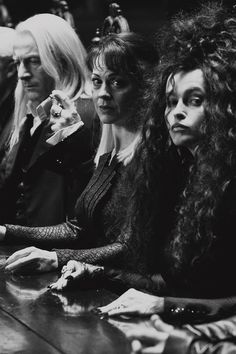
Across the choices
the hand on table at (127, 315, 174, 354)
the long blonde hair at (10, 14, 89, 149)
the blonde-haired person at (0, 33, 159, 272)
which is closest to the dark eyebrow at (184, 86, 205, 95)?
the blonde-haired person at (0, 33, 159, 272)

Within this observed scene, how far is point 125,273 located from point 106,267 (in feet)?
0.24

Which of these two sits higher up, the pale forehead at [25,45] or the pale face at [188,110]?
the pale face at [188,110]

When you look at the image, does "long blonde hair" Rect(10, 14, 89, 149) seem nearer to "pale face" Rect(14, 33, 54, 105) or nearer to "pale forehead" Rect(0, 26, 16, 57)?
"pale face" Rect(14, 33, 54, 105)

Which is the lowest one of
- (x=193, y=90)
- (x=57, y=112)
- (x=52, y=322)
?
(x=52, y=322)

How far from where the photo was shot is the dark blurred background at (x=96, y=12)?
5.14 m

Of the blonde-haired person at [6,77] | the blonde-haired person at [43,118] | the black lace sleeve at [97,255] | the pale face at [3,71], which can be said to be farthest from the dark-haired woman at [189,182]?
the pale face at [3,71]

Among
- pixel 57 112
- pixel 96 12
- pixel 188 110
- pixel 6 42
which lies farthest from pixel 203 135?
pixel 96 12

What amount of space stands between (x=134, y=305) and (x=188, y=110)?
2.03 feet

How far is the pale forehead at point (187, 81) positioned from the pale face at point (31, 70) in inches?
55.9

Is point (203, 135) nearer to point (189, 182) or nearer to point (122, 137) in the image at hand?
point (189, 182)

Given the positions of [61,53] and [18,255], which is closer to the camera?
[18,255]

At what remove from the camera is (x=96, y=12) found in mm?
6098

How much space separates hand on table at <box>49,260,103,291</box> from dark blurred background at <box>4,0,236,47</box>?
238cm

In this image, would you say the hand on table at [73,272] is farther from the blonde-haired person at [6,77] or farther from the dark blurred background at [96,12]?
the dark blurred background at [96,12]
